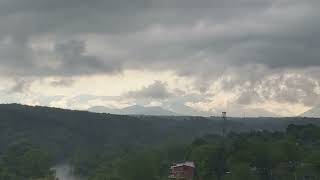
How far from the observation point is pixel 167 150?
477 feet

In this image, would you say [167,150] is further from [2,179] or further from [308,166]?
[308,166]

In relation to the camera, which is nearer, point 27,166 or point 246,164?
point 246,164

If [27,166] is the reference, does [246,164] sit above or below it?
above

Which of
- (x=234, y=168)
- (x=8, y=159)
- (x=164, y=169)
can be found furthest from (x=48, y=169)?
(x=234, y=168)

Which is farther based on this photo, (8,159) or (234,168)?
(8,159)

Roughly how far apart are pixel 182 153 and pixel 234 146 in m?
47.7

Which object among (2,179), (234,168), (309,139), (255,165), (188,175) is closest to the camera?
(234,168)

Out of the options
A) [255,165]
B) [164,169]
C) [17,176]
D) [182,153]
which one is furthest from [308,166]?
[182,153]

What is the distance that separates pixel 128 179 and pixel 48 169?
82.3 feet

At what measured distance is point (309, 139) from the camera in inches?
5089

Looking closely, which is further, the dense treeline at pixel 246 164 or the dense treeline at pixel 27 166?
the dense treeline at pixel 27 166

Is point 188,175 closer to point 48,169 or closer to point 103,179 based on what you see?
point 103,179

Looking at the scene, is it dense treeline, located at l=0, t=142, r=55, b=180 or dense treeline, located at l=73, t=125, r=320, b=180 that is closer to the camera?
dense treeline, located at l=73, t=125, r=320, b=180

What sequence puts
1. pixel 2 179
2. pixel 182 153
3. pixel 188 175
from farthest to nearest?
pixel 182 153
pixel 188 175
pixel 2 179
